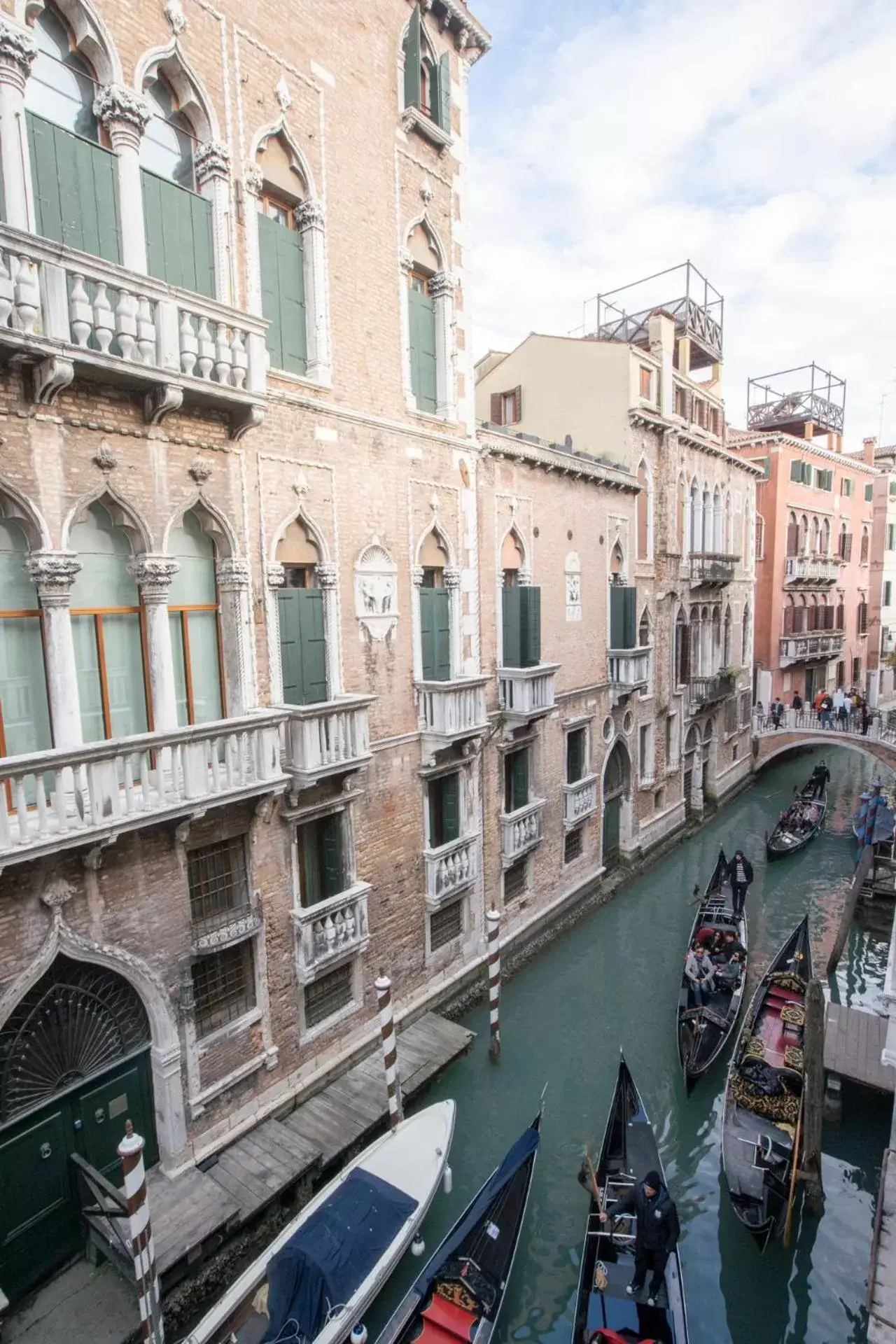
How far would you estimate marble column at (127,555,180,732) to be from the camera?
7820mm

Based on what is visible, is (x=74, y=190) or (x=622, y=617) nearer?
(x=74, y=190)

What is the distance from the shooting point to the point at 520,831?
46.6 feet

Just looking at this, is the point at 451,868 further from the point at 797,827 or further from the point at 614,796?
the point at 797,827

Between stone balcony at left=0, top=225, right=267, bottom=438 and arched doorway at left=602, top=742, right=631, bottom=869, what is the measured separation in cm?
1303

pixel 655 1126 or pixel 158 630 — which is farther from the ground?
pixel 158 630

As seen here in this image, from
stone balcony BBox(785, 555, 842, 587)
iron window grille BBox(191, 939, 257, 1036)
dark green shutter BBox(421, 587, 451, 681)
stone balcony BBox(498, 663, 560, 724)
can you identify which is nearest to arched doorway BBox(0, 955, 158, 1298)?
iron window grille BBox(191, 939, 257, 1036)

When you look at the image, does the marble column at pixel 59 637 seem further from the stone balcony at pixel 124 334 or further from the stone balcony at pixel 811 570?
the stone balcony at pixel 811 570

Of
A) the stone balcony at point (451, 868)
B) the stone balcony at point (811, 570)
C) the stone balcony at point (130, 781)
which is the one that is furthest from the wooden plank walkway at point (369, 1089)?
the stone balcony at point (811, 570)

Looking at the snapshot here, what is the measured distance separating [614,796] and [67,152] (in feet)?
53.1

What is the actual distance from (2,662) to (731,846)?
20.3m

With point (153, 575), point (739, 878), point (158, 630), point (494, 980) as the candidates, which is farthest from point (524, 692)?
point (739, 878)

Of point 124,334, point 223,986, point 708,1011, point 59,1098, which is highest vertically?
point 124,334

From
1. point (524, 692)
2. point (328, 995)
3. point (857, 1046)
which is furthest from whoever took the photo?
point (524, 692)

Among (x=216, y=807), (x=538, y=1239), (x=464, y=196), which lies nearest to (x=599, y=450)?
(x=464, y=196)
